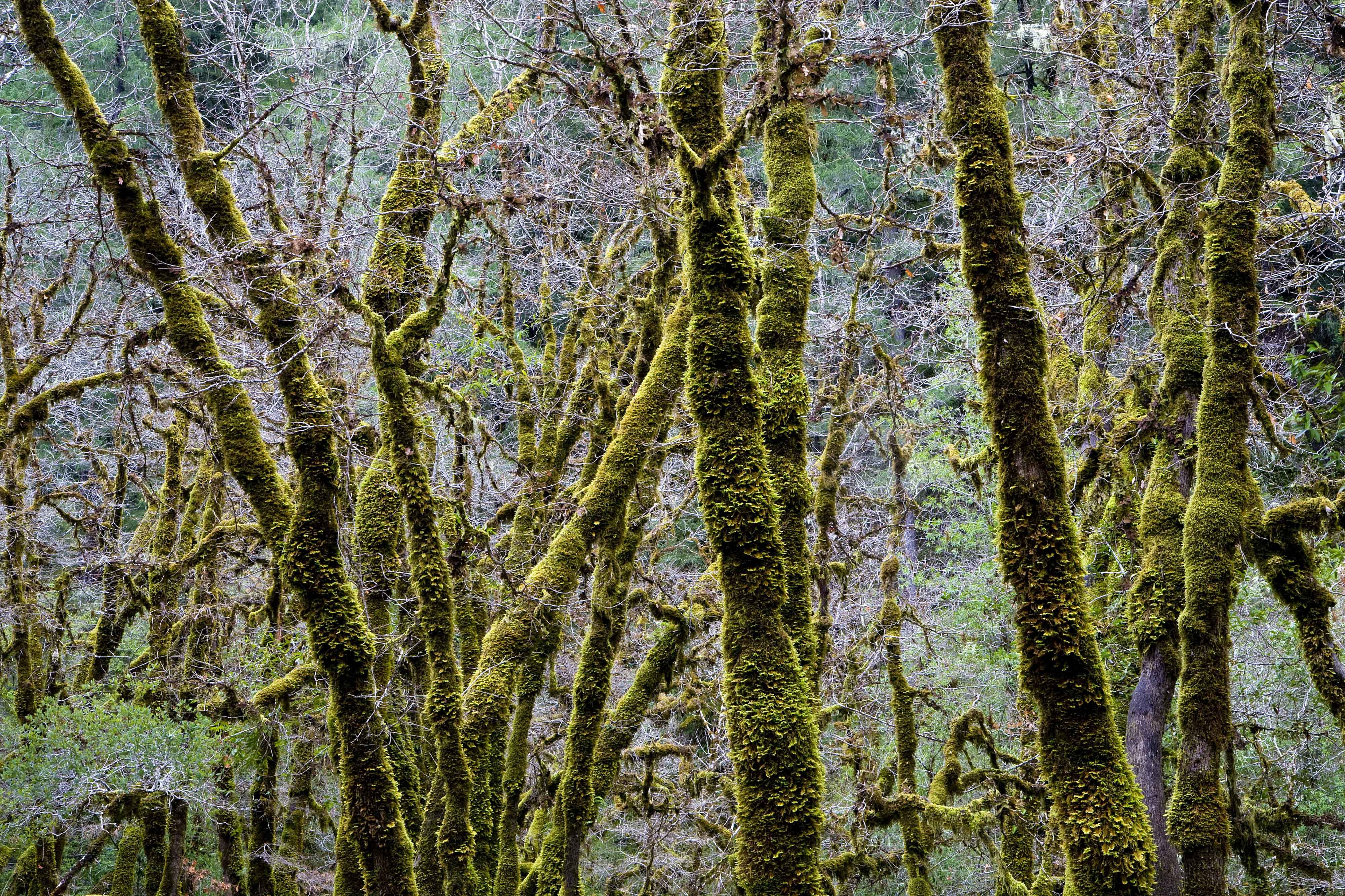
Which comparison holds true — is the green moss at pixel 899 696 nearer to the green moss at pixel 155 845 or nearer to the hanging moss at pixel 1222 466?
the hanging moss at pixel 1222 466

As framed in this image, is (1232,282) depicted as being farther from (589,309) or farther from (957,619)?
(957,619)

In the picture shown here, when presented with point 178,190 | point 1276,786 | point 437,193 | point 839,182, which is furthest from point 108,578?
point 839,182

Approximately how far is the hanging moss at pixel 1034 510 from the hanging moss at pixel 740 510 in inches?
37.8

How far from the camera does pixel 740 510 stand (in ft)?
14.3

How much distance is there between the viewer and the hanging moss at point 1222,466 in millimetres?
5258

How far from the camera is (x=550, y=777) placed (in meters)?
7.91

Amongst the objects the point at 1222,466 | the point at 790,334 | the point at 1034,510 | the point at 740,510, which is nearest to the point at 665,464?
the point at 790,334

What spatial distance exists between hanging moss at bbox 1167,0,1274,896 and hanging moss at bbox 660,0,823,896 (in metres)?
2.37

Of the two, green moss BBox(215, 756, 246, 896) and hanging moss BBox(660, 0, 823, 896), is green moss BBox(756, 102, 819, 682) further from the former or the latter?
green moss BBox(215, 756, 246, 896)

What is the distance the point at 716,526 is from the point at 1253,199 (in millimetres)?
3634

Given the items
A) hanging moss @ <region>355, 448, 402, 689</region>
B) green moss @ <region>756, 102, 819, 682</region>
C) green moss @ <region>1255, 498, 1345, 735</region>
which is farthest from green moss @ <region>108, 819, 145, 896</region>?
green moss @ <region>1255, 498, 1345, 735</region>

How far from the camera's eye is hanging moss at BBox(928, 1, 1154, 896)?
152 inches

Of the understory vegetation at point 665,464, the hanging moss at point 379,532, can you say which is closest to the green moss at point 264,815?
the understory vegetation at point 665,464

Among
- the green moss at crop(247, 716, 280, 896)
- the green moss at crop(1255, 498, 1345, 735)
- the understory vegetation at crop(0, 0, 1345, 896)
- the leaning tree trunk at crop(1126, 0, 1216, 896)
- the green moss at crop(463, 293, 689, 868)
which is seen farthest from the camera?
the green moss at crop(247, 716, 280, 896)
